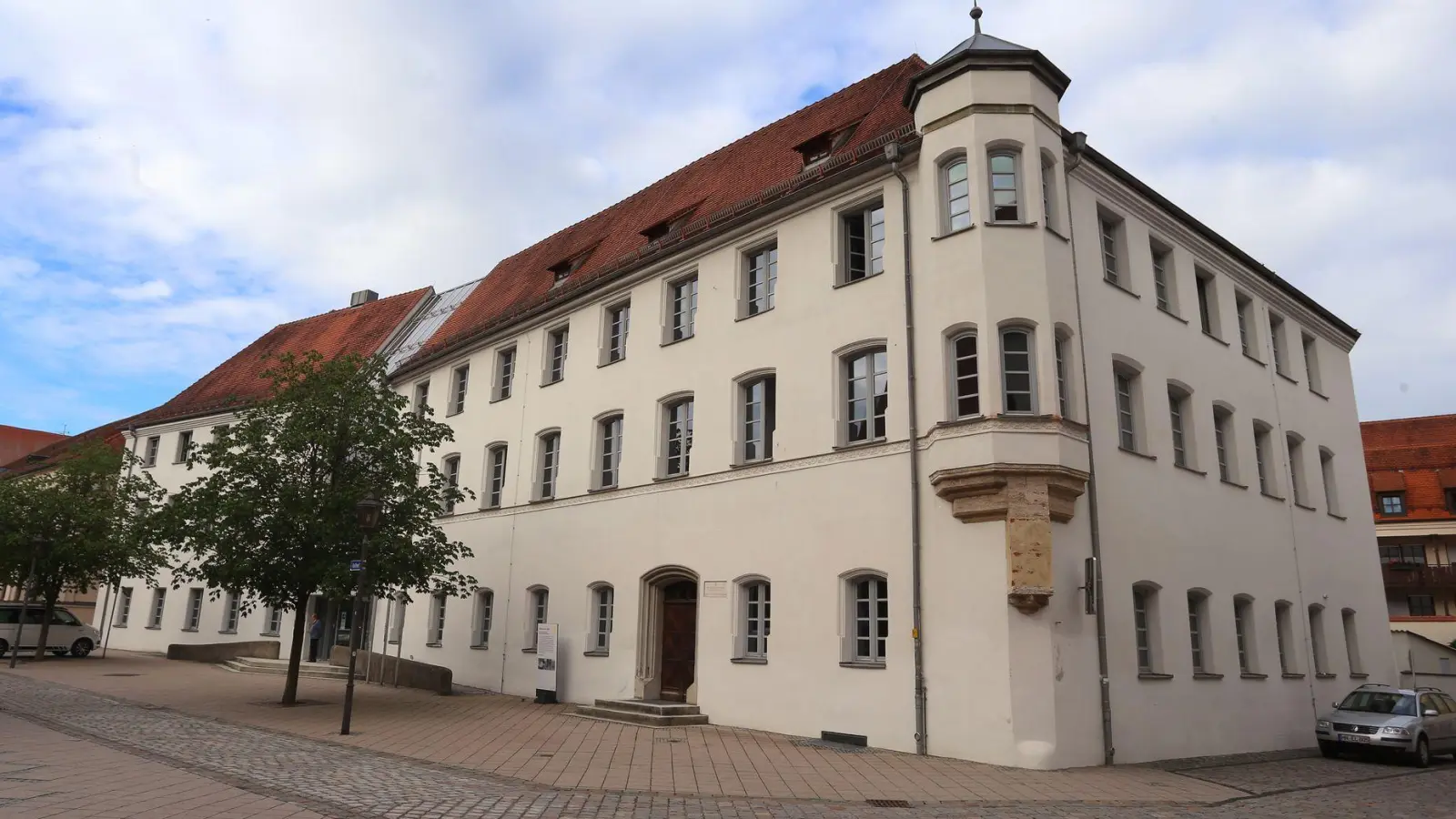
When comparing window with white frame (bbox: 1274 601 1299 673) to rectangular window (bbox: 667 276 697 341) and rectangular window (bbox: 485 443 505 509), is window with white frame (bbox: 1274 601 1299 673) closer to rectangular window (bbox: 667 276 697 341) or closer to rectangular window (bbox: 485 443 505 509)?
rectangular window (bbox: 667 276 697 341)

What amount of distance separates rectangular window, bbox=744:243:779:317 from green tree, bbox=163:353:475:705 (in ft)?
23.0

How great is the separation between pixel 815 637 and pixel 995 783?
485 centimetres

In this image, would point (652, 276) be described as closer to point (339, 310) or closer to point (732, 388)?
point (732, 388)

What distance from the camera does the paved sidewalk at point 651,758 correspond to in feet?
38.4

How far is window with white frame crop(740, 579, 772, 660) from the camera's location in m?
18.0

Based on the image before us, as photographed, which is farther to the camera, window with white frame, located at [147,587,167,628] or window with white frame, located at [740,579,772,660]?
window with white frame, located at [147,587,167,628]

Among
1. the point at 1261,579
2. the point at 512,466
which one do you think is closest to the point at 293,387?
the point at 512,466

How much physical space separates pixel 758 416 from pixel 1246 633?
34.5 ft

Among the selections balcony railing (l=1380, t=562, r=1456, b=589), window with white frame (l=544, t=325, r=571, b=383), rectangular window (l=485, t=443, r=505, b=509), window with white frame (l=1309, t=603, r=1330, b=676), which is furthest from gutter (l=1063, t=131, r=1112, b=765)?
balcony railing (l=1380, t=562, r=1456, b=589)

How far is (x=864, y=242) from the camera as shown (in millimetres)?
18188

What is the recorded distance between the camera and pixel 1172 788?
12945mm

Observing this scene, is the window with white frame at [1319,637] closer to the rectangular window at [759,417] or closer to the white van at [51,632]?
the rectangular window at [759,417]

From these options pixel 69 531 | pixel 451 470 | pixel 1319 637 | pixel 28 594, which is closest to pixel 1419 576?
pixel 1319 637

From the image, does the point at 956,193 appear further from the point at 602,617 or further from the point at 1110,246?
the point at 602,617
